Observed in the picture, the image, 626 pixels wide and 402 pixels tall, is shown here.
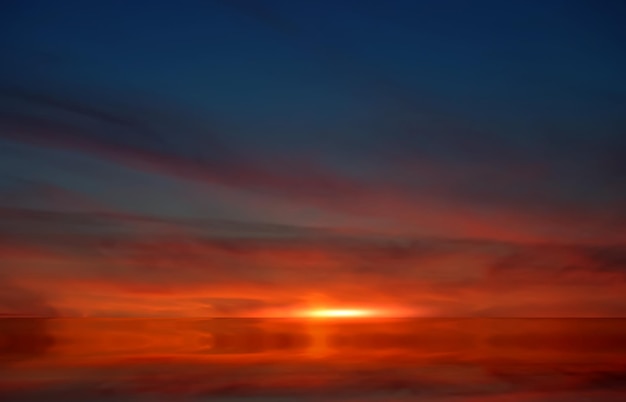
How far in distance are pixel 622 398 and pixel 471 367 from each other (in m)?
2.13

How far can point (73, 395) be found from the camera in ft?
19.2

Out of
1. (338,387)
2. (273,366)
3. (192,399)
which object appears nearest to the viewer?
(192,399)

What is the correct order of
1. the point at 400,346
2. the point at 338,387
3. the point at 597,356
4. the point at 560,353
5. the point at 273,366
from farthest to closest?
the point at 400,346
the point at 560,353
the point at 597,356
the point at 273,366
the point at 338,387

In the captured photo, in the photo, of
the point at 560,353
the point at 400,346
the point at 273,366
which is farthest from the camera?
the point at 400,346

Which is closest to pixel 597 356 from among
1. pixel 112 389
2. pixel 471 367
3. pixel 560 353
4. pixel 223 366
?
pixel 560 353

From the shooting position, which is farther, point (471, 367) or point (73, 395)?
point (471, 367)

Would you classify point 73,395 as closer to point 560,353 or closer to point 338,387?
point 338,387

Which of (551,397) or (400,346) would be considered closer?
(551,397)

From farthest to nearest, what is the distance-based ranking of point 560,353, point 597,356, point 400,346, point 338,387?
point 400,346, point 560,353, point 597,356, point 338,387

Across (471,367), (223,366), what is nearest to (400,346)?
(471,367)

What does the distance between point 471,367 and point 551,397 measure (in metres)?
1.96

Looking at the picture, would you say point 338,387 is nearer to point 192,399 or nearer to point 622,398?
point 192,399

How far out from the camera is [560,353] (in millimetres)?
9953

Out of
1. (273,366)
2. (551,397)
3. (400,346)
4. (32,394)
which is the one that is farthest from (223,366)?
(400,346)
